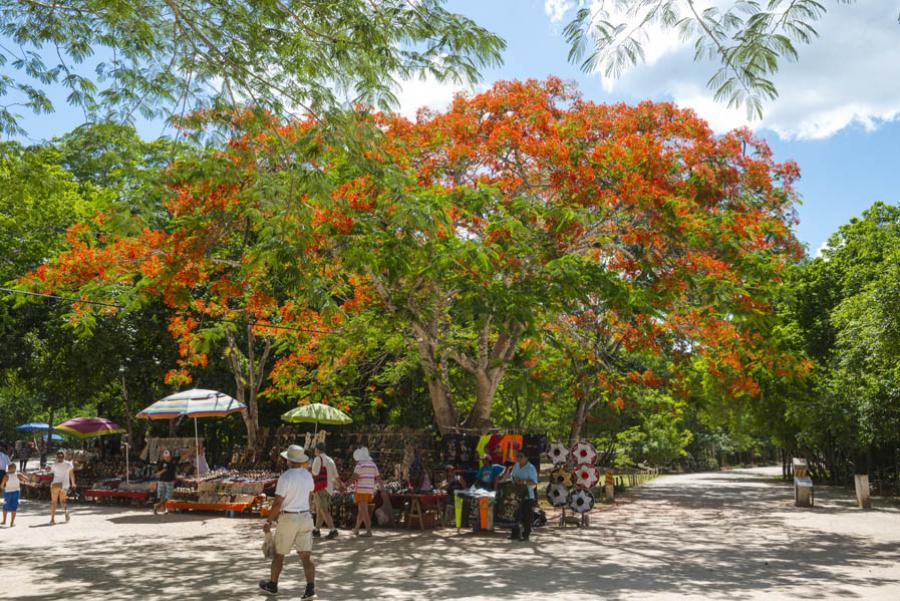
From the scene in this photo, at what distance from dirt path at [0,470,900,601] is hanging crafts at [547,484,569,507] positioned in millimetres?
817

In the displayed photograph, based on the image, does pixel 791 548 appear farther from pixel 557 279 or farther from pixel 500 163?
pixel 500 163

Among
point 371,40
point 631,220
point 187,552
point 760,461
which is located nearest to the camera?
point 371,40

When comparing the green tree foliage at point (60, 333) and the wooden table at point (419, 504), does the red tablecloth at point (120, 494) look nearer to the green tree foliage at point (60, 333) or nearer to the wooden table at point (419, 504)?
the green tree foliage at point (60, 333)

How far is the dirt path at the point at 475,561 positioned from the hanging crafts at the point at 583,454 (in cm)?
134

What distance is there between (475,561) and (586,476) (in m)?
5.38

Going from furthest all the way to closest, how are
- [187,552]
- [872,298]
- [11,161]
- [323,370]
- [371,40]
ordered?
[323,370]
[872,298]
[187,552]
[11,161]
[371,40]

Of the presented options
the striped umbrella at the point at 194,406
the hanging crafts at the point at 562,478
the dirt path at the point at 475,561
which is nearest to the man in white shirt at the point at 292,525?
the dirt path at the point at 475,561

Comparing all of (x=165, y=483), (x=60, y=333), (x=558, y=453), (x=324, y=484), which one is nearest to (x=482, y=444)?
(x=558, y=453)

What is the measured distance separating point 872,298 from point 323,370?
12.0 m

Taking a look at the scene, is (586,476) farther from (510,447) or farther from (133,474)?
(133,474)

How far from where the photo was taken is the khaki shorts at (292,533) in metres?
7.88

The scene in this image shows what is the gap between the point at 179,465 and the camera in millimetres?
19828

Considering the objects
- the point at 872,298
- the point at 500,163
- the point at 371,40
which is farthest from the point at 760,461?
the point at 371,40

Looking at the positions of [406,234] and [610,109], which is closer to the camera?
[406,234]
